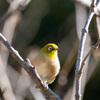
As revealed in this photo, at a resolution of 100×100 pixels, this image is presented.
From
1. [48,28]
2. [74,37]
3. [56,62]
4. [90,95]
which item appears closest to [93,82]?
[90,95]

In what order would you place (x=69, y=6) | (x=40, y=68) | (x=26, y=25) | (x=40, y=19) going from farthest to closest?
(x=69, y=6), (x=40, y=19), (x=26, y=25), (x=40, y=68)

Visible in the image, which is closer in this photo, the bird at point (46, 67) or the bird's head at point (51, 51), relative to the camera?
the bird at point (46, 67)

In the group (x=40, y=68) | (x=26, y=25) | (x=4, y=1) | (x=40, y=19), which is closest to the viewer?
(x=40, y=68)

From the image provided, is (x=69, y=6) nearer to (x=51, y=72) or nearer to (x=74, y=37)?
(x=74, y=37)

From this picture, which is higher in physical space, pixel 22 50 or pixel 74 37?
pixel 22 50

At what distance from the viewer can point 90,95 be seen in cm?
525

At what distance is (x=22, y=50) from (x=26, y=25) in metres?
0.52

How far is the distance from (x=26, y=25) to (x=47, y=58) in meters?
1.72

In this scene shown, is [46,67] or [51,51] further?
[51,51]

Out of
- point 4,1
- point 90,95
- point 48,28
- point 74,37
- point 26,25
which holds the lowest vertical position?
point 90,95

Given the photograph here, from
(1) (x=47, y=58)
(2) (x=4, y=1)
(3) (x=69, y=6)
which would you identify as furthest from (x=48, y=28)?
(1) (x=47, y=58)

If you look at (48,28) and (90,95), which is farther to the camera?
(48,28)

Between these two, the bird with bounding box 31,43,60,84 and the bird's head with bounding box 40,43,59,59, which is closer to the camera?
the bird with bounding box 31,43,60,84

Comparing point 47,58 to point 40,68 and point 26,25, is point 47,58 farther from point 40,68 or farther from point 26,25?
point 26,25
